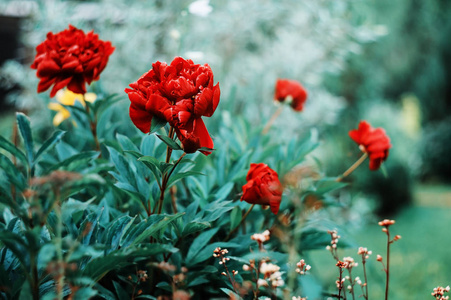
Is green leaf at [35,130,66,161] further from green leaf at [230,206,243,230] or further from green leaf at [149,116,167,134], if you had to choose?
green leaf at [230,206,243,230]

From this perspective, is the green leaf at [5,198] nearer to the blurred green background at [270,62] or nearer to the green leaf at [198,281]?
the green leaf at [198,281]

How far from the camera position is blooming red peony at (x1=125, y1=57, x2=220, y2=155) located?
79 cm

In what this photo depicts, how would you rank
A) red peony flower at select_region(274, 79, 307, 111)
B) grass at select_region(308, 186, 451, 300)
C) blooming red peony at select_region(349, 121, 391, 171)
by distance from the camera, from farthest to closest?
grass at select_region(308, 186, 451, 300), red peony flower at select_region(274, 79, 307, 111), blooming red peony at select_region(349, 121, 391, 171)

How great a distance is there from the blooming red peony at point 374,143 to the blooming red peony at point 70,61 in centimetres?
81

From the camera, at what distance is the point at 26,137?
868 mm

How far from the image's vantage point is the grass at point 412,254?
294 cm

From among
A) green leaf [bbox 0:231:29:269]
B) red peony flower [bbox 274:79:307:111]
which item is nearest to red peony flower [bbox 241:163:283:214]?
green leaf [bbox 0:231:29:269]

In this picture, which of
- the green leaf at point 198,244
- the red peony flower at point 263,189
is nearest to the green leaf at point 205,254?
the green leaf at point 198,244

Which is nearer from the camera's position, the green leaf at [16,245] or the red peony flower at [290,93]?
the green leaf at [16,245]

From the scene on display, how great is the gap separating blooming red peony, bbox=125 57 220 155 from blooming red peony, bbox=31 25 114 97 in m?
0.30

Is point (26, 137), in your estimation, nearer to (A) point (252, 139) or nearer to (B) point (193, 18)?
(A) point (252, 139)

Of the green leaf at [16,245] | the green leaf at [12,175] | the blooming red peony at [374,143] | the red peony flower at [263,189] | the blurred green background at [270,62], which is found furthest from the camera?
the blurred green background at [270,62]

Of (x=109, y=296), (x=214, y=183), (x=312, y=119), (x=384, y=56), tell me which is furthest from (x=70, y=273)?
(x=384, y=56)

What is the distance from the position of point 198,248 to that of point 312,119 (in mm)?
2218
